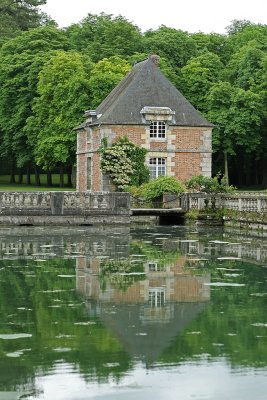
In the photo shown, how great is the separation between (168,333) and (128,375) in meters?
1.99

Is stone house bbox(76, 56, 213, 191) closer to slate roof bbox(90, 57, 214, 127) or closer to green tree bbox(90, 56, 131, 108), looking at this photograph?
slate roof bbox(90, 57, 214, 127)

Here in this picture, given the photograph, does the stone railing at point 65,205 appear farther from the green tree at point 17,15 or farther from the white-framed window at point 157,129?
the green tree at point 17,15

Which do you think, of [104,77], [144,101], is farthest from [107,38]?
[144,101]

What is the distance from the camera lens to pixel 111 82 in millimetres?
53562

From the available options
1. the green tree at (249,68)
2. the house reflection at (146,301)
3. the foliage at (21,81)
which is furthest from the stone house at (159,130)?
the house reflection at (146,301)

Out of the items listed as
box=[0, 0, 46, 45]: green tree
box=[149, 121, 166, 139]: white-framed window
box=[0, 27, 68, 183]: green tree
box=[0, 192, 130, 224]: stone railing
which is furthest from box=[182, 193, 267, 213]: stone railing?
box=[0, 0, 46, 45]: green tree

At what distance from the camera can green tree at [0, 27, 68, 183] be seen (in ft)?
205

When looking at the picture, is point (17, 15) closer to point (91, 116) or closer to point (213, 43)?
point (213, 43)

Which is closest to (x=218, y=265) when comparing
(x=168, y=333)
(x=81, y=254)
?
(x=81, y=254)

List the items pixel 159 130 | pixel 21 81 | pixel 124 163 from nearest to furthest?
1. pixel 124 163
2. pixel 159 130
3. pixel 21 81

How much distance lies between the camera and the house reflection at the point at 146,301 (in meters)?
10.3

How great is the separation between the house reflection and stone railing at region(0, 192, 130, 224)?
45.5 feet

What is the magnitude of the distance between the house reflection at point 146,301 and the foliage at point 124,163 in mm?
22437

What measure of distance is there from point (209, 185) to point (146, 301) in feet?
71.5
